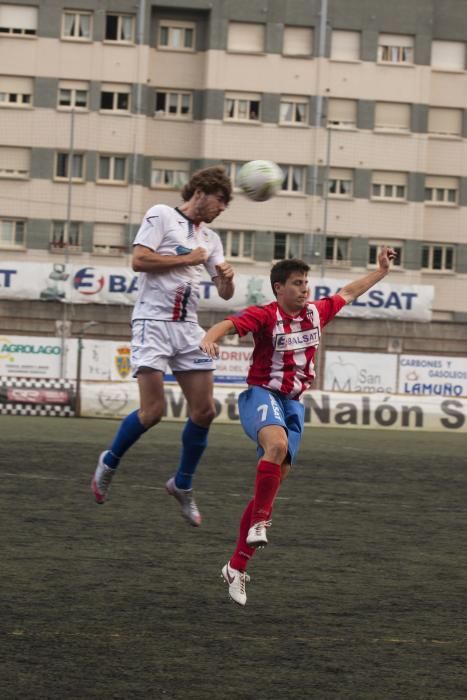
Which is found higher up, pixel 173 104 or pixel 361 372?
pixel 173 104

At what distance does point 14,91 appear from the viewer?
5275cm

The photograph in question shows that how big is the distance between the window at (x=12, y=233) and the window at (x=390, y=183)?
1372cm

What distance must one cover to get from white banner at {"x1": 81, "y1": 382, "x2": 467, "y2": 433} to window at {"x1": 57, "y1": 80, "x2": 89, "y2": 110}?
2935 centimetres

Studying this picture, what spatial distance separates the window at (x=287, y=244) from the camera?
177 feet

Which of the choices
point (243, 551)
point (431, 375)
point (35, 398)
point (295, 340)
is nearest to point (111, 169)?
point (431, 375)

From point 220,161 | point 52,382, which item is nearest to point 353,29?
point 220,161

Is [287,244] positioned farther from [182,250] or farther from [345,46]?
[182,250]

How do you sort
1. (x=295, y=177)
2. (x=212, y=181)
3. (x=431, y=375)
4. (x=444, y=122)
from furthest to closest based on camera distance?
(x=444, y=122)
(x=295, y=177)
(x=431, y=375)
(x=212, y=181)

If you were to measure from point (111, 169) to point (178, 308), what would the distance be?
150 ft

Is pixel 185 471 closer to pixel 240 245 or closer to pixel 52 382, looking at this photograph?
pixel 52 382

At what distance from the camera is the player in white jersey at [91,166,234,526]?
8.50 meters

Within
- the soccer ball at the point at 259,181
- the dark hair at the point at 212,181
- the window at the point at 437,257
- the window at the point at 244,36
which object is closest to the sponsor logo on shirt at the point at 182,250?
the dark hair at the point at 212,181

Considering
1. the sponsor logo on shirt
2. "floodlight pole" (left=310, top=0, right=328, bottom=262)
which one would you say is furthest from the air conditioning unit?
the sponsor logo on shirt

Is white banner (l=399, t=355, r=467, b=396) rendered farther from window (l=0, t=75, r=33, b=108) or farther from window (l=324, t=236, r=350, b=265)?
window (l=0, t=75, r=33, b=108)
